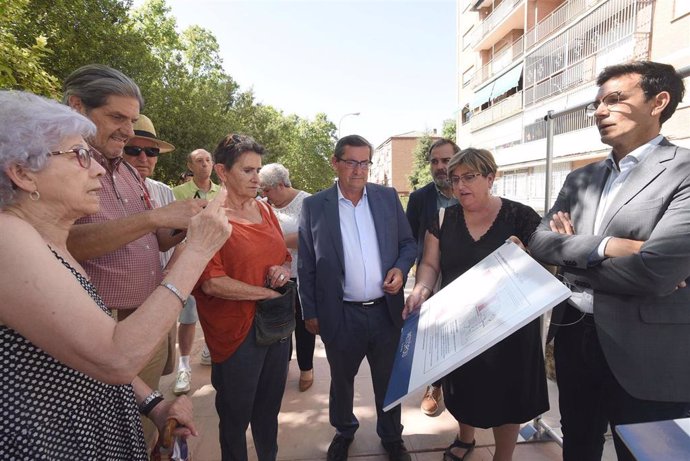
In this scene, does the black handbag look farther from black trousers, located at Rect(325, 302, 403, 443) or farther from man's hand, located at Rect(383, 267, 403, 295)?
man's hand, located at Rect(383, 267, 403, 295)

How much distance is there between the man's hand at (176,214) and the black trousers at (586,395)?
1.87m

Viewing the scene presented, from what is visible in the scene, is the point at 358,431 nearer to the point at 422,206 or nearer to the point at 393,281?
the point at 393,281

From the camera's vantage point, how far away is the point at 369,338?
258cm

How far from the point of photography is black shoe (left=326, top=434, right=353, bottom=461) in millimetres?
2646

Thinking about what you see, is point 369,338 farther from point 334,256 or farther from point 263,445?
point 263,445

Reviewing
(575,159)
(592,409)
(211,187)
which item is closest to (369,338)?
(592,409)

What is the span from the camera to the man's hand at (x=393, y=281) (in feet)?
8.13

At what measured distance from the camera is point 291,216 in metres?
3.86

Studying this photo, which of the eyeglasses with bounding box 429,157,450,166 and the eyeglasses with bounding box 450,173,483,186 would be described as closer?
the eyeglasses with bounding box 450,173,483,186

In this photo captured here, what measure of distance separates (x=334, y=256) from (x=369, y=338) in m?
0.63

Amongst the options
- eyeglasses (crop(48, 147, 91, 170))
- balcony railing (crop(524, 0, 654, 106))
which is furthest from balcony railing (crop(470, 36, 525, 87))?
eyeglasses (crop(48, 147, 91, 170))

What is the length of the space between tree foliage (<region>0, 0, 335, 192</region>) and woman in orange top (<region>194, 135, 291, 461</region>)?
295 cm

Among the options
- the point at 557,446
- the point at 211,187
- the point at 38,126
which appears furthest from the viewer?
the point at 211,187

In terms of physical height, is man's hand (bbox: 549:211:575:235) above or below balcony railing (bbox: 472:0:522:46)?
below
